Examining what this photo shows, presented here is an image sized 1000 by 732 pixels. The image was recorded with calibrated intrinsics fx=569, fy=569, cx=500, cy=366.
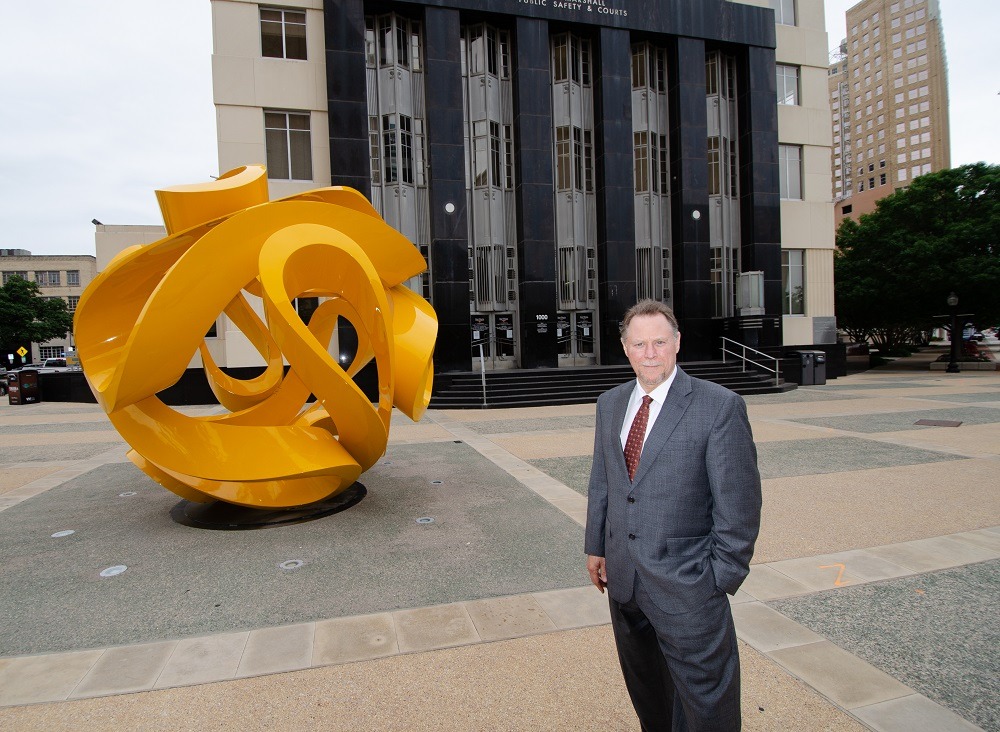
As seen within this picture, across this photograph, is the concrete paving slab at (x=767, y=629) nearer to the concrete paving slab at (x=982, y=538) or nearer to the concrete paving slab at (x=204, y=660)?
the concrete paving slab at (x=982, y=538)

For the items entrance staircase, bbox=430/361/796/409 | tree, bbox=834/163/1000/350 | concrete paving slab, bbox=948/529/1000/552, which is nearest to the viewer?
concrete paving slab, bbox=948/529/1000/552

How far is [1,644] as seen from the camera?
3.65 m

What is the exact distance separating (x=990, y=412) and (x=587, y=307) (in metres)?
11.7

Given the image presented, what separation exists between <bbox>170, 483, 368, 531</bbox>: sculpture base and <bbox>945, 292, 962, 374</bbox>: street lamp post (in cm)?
2716

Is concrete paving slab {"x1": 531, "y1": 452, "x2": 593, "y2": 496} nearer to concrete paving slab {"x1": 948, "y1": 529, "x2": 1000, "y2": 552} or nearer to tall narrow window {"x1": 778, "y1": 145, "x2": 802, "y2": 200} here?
concrete paving slab {"x1": 948, "y1": 529, "x2": 1000, "y2": 552}

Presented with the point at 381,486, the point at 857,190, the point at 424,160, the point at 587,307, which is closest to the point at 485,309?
the point at 587,307

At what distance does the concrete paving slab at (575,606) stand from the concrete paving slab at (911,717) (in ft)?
4.70

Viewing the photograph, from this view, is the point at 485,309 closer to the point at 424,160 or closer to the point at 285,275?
the point at 424,160

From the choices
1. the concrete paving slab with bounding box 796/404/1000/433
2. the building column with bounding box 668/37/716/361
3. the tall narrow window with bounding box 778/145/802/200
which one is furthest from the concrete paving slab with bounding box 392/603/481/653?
the tall narrow window with bounding box 778/145/802/200

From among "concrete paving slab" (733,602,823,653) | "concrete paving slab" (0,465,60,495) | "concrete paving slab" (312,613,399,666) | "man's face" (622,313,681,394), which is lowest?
"concrete paving slab" (733,602,823,653)

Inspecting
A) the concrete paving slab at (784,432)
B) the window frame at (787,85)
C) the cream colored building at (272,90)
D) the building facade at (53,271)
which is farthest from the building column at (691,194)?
the building facade at (53,271)

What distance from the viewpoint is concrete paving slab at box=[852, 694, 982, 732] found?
2652 millimetres

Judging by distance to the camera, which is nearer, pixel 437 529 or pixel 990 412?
pixel 437 529

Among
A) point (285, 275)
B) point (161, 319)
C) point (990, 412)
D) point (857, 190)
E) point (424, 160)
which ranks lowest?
point (990, 412)
